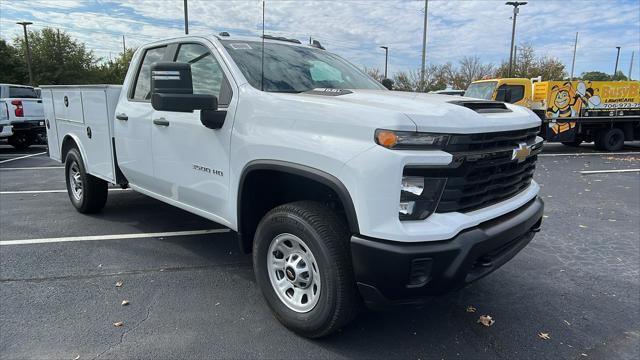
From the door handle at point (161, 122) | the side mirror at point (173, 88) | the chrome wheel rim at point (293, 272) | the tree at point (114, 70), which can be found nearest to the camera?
the chrome wheel rim at point (293, 272)

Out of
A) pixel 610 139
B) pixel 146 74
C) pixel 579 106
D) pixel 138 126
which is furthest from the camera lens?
pixel 610 139

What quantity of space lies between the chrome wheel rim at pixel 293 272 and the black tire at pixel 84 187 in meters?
3.57

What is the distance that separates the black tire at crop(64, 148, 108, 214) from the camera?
564 cm

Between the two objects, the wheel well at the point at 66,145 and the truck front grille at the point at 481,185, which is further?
the wheel well at the point at 66,145

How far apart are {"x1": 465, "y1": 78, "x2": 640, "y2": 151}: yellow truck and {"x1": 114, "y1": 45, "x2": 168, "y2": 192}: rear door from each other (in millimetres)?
11863

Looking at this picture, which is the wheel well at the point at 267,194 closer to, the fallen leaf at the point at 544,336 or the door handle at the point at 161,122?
the door handle at the point at 161,122

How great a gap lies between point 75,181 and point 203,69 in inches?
132

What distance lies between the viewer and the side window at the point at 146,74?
175 inches

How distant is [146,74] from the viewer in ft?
15.1

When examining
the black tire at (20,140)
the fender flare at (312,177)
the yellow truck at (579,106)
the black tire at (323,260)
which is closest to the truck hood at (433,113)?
the fender flare at (312,177)

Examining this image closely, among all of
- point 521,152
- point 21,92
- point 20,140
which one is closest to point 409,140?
point 521,152

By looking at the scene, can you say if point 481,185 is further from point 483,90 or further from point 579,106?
point 579,106

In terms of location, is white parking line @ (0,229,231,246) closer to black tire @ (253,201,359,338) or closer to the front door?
the front door

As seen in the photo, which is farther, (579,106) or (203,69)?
(579,106)
